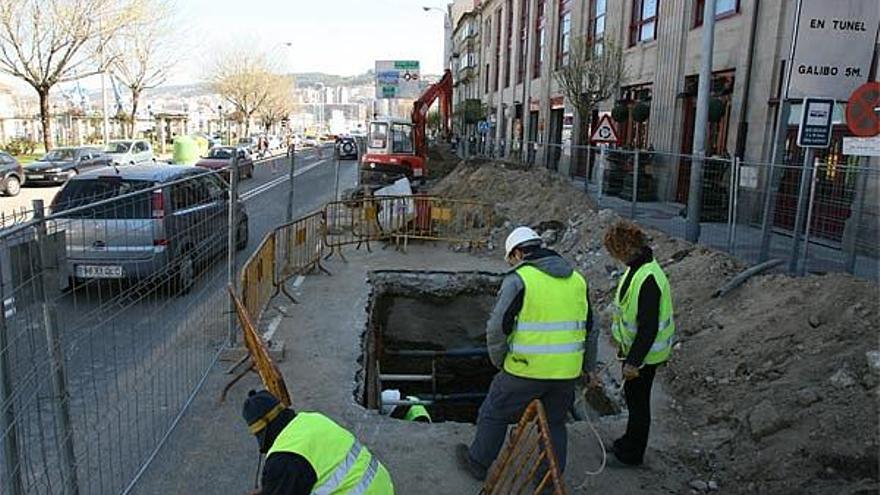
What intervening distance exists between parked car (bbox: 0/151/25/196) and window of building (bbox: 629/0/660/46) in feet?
65.4

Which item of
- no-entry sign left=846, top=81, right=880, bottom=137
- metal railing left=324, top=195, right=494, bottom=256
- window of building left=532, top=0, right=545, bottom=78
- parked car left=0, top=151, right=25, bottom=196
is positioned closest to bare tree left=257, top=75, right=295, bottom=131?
window of building left=532, top=0, right=545, bottom=78

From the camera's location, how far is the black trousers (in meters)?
4.54

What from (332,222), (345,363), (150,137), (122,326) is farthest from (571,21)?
(150,137)

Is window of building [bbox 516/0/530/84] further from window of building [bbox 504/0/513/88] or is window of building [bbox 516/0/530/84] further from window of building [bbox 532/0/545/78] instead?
window of building [bbox 504/0/513/88]

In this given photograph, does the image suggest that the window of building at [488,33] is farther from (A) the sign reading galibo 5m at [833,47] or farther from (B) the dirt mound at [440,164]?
(A) the sign reading galibo 5m at [833,47]

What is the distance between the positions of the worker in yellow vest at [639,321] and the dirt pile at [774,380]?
2.09 feet

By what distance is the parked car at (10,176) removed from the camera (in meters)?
21.2

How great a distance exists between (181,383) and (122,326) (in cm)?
151

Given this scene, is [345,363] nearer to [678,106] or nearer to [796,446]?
[796,446]

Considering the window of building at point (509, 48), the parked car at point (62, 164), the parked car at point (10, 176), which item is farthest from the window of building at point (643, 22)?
the window of building at point (509, 48)

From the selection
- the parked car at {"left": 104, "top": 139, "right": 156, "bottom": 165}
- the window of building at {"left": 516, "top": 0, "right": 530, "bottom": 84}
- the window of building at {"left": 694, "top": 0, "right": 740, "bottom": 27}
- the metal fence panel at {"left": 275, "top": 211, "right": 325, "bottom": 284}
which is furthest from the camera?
the window of building at {"left": 516, "top": 0, "right": 530, "bottom": 84}

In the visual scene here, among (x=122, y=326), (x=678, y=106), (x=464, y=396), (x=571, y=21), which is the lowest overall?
(x=464, y=396)

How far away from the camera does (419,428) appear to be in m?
5.38

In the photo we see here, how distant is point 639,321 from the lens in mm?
4332
